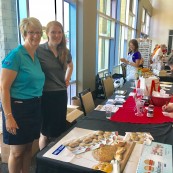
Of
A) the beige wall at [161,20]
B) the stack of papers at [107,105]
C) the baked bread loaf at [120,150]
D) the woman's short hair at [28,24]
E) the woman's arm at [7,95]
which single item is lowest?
the stack of papers at [107,105]

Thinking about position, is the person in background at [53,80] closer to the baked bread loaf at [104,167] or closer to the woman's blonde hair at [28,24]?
the woman's blonde hair at [28,24]

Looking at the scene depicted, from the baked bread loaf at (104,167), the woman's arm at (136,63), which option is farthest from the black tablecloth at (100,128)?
the woman's arm at (136,63)

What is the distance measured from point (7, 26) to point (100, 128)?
1.61 metres

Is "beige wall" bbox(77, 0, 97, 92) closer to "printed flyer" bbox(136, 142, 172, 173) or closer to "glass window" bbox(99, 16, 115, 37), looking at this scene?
"glass window" bbox(99, 16, 115, 37)

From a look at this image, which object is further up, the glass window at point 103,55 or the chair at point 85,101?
the glass window at point 103,55

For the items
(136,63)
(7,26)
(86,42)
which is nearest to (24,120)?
(7,26)

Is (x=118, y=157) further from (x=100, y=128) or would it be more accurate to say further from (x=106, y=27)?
(x=106, y=27)

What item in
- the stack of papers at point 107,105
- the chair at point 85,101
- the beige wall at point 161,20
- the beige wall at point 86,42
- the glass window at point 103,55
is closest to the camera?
the stack of papers at point 107,105

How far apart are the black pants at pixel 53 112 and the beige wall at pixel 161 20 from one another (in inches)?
468

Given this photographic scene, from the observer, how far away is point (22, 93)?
4.46 ft

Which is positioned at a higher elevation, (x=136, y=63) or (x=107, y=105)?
(x=136, y=63)

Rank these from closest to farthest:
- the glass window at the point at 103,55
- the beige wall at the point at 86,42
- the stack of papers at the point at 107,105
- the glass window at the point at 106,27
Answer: the stack of papers at the point at 107,105 → the beige wall at the point at 86,42 → the glass window at the point at 106,27 → the glass window at the point at 103,55

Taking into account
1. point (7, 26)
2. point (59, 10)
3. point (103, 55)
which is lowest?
point (103, 55)

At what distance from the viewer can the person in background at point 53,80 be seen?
5.47 feet
